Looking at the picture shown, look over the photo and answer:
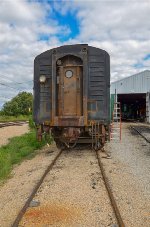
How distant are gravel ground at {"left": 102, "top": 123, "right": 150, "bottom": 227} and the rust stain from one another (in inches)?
35.4

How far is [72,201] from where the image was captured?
633 centimetres

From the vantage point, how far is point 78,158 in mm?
11359

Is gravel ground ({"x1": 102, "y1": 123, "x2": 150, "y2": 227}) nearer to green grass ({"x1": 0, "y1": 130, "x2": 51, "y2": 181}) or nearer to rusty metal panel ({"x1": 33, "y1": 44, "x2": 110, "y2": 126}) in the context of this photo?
rusty metal panel ({"x1": 33, "y1": 44, "x2": 110, "y2": 126})

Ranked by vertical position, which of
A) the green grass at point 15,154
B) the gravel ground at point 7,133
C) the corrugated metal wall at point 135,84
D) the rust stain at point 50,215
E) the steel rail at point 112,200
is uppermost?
the corrugated metal wall at point 135,84

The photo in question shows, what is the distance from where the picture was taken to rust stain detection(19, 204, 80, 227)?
523 cm

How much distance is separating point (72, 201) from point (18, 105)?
75355 mm

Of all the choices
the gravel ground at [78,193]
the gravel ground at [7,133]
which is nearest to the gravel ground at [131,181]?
the gravel ground at [78,193]

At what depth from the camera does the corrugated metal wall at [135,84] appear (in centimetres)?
3848

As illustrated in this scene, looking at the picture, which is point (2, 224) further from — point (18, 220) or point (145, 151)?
point (145, 151)

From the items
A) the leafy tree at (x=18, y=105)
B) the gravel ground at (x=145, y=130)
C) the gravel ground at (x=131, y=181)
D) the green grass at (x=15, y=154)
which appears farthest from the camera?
the leafy tree at (x=18, y=105)

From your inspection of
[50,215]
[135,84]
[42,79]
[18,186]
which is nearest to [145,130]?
[42,79]

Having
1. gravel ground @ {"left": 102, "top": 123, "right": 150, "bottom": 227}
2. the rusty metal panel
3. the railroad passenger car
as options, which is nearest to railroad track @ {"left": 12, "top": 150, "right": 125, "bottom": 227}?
gravel ground @ {"left": 102, "top": 123, "right": 150, "bottom": 227}

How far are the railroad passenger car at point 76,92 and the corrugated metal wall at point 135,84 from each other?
91.0ft

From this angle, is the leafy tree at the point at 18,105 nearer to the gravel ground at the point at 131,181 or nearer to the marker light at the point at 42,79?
the marker light at the point at 42,79
